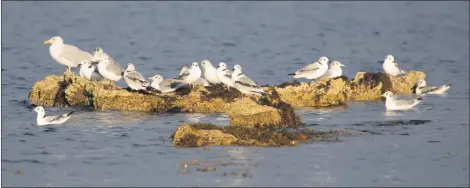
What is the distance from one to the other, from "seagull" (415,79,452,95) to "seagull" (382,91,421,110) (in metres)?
1.78

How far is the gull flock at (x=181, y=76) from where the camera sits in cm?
1738

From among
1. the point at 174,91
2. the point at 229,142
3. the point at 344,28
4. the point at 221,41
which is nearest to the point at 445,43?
the point at 344,28

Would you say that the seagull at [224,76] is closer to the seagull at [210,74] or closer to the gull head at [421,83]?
the seagull at [210,74]

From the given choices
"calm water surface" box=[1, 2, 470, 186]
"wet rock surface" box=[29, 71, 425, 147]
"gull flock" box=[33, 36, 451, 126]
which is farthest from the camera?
"gull flock" box=[33, 36, 451, 126]

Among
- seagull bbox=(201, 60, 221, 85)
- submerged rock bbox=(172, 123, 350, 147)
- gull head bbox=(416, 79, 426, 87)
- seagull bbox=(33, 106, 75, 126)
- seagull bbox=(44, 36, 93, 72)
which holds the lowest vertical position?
submerged rock bbox=(172, 123, 350, 147)

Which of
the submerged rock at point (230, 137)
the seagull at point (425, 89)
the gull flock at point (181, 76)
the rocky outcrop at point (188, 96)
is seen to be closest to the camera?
the submerged rock at point (230, 137)

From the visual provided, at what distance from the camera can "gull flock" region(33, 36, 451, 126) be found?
17.4m

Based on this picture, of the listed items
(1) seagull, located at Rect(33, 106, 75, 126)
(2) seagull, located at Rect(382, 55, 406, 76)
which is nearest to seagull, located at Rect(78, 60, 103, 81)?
(1) seagull, located at Rect(33, 106, 75, 126)

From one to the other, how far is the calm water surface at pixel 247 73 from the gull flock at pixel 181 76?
0.34 metres

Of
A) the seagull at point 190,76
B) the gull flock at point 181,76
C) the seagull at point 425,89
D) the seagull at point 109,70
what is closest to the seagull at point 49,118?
the gull flock at point 181,76

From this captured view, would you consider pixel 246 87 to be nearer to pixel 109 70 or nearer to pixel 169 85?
pixel 169 85

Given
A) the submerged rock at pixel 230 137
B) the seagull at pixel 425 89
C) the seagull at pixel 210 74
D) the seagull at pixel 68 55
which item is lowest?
the submerged rock at pixel 230 137

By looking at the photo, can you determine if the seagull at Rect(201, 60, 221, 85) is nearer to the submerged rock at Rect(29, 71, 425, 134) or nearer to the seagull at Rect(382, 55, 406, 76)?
the submerged rock at Rect(29, 71, 425, 134)

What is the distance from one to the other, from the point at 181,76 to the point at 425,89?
4.94m
